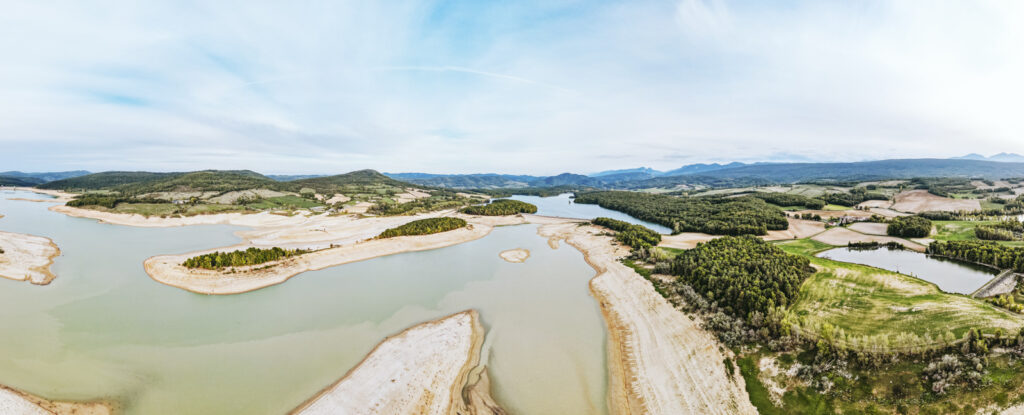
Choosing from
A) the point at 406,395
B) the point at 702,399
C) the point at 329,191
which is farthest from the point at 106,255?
the point at 329,191

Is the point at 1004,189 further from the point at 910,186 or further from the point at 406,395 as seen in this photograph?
the point at 406,395

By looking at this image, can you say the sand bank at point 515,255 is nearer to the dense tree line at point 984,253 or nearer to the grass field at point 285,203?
the dense tree line at point 984,253

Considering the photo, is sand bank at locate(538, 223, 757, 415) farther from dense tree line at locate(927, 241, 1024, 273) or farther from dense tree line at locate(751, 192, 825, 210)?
dense tree line at locate(751, 192, 825, 210)

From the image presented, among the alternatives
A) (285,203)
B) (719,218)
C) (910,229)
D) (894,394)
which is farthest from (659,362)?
(285,203)

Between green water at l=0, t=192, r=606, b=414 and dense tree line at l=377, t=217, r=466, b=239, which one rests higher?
dense tree line at l=377, t=217, r=466, b=239

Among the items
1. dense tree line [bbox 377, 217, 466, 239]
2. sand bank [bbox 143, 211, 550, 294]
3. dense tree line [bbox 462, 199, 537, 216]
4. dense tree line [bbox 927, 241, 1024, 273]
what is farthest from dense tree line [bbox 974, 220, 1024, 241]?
dense tree line [bbox 462, 199, 537, 216]
